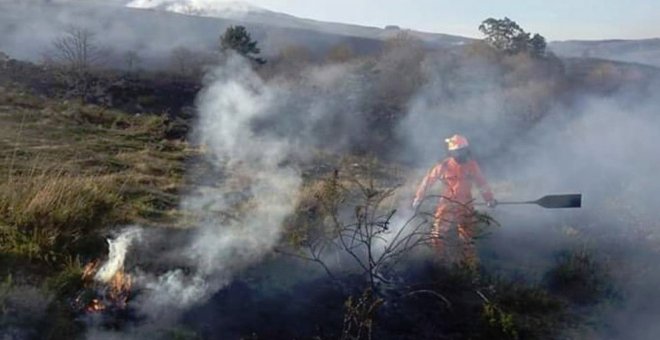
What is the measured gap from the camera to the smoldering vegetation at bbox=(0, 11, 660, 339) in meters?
4.93

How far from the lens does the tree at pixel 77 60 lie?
19.8m

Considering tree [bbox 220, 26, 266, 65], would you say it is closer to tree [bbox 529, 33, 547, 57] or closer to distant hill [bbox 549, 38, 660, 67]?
tree [bbox 529, 33, 547, 57]

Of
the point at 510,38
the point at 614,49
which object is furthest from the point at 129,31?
the point at 614,49

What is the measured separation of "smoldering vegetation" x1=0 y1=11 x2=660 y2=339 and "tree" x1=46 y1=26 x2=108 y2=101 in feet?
12.8

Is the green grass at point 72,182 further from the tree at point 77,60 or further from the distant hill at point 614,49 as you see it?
the distant hill at point 614,49

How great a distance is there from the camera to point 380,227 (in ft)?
17.6

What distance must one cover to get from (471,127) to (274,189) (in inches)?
363

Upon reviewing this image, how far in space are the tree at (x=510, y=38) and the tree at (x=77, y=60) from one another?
678 inches

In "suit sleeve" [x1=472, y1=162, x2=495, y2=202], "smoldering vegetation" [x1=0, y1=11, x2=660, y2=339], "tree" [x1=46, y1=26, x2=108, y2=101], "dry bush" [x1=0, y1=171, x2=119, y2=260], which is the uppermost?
"tree" [x1=46, y1=26, x2=108, y2=101]

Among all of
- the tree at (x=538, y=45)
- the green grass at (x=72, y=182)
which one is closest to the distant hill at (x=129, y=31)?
the tree at (x=538, y=45)

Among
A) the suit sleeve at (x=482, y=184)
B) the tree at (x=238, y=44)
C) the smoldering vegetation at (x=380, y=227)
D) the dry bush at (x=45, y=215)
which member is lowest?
the smoldering vegetation at (x=380, y=227)

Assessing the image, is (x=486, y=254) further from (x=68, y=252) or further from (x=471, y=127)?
(x=471, y=127)

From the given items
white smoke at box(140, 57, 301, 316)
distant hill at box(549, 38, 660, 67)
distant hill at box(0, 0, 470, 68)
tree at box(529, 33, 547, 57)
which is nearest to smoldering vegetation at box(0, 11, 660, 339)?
white smoke at box(140, 57, 301, 316)

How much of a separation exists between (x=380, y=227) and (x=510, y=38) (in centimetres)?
2534
